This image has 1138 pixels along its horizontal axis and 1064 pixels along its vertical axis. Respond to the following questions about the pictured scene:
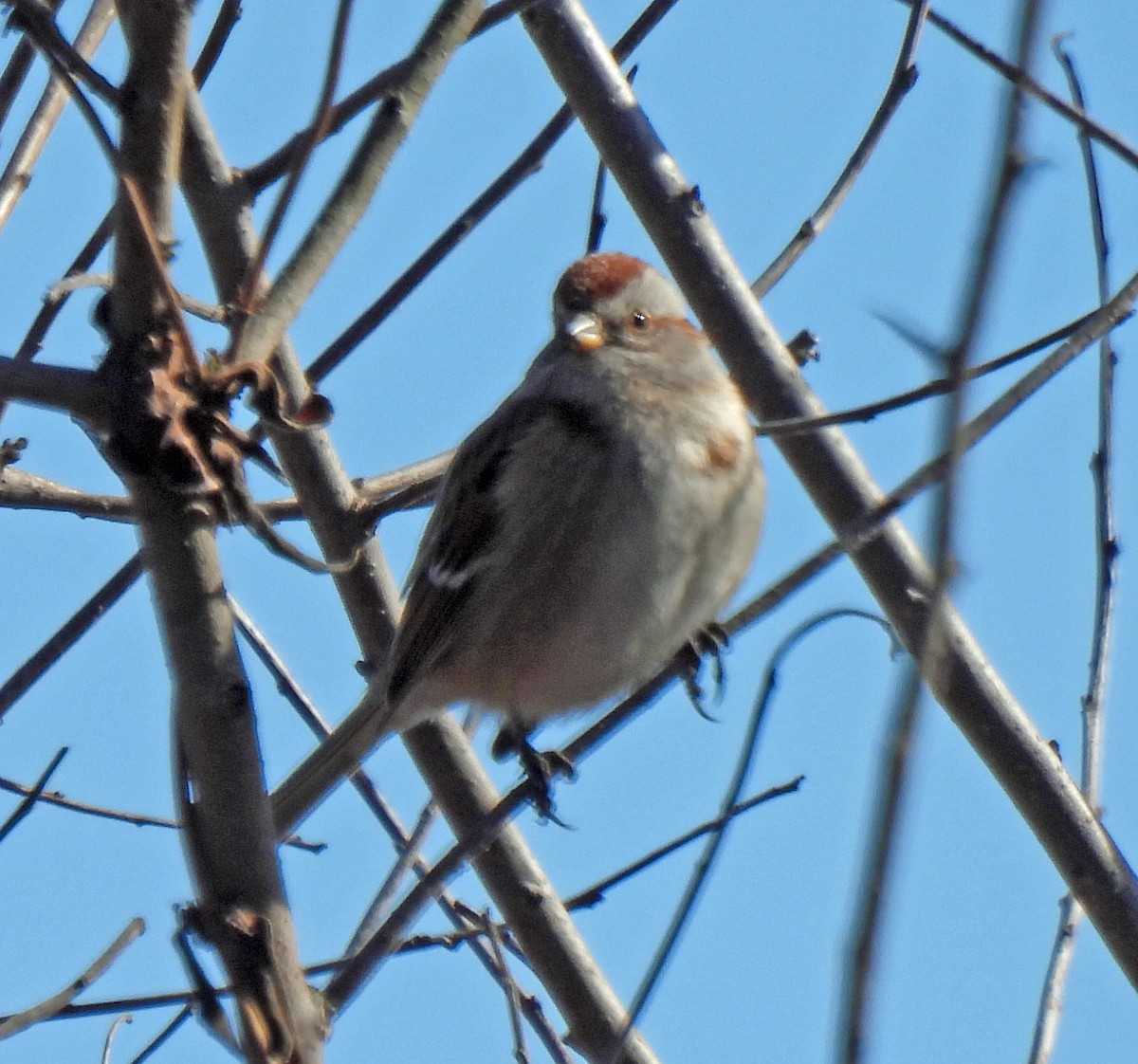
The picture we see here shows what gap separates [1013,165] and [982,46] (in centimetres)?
207

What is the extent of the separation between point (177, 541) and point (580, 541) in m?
1.80

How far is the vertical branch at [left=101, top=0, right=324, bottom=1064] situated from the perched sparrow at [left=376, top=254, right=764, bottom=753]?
165cm

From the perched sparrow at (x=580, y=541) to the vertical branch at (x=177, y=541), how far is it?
1.65 meters

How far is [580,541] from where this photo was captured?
370cm

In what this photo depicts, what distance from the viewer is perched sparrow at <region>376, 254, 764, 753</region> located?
3668 mm

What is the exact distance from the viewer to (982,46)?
2955mm

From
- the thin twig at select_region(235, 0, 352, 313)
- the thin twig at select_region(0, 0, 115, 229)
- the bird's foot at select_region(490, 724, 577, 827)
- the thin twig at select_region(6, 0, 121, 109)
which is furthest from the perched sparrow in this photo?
the thin twig at select_region(6, 0, 121, 109)

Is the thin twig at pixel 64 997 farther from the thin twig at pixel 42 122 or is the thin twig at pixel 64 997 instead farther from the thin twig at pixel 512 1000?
the thin twig at pixel 42 122

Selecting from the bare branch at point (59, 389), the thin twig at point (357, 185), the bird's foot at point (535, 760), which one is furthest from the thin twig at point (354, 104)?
the bird's foot at point (535, 760)

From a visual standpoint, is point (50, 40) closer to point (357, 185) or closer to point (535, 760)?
point (357, 185)

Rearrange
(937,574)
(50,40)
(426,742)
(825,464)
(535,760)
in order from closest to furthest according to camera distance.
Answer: (937,574) → (50,40) → (825,464) → (426,742) → (535,760)

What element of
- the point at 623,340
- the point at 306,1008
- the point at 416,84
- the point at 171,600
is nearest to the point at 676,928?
the point at 306,1008

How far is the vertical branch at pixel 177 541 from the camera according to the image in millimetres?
1874

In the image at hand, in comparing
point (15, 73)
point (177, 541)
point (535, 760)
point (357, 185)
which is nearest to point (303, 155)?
point (357, 185)
